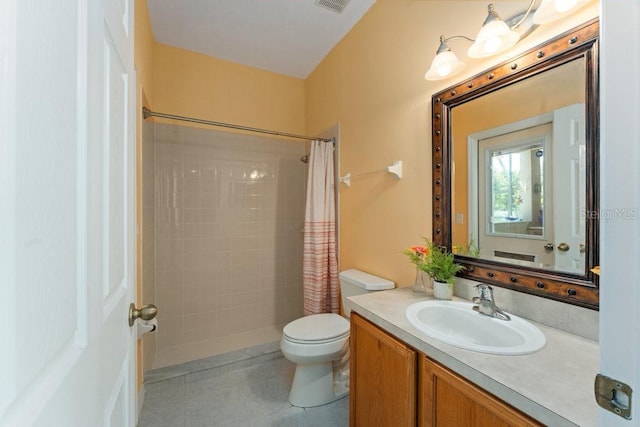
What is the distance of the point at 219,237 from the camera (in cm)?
259

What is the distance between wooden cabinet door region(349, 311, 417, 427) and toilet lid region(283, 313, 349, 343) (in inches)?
15.8

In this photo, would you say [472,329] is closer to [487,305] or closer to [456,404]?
[487,305]

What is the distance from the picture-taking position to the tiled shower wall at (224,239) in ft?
7.80

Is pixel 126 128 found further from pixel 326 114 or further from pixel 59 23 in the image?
pixel 326 114

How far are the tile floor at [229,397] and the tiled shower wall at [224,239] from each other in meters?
0.24

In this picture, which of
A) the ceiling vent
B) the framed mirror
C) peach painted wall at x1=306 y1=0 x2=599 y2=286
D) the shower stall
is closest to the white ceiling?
the ceiling vent

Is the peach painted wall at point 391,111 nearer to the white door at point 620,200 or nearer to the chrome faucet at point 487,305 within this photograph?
the chrome faucet at point 487,305

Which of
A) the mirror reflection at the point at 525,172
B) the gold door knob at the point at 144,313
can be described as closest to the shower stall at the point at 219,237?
the gold door knob at the point at 144,313

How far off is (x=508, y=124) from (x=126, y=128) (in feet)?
4.67

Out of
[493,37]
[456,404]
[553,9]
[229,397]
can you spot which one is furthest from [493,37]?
[229,397]

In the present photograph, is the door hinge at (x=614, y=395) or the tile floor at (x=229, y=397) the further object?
the tile floor at (x=229, y=397)

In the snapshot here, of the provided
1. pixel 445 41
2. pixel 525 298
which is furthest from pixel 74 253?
pixel 445 41

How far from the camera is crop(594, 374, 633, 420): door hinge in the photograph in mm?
380

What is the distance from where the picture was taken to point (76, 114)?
0.43 m
